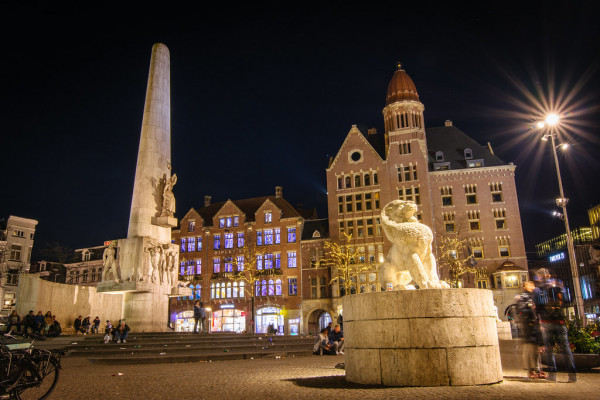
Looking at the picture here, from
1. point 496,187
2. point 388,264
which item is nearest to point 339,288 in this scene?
point 496,187

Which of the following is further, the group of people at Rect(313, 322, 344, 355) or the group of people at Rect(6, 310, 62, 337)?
the group of people at Rect(6, 310, 62, 337)

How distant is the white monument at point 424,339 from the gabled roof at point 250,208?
44.3 metres

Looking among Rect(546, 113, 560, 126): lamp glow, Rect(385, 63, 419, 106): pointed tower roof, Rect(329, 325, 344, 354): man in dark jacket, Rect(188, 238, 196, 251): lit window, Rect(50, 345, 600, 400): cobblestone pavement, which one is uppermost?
Rect(385, 63, 419, 106): pointed tower roof

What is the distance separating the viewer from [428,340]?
25.7 feet

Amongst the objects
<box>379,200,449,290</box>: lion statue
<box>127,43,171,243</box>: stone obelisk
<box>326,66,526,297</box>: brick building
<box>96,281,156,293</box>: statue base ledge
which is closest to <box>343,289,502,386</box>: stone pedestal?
<box>379,200,449,290</box>: lion statue

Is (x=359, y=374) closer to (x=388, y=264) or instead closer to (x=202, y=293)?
(x=388, y=264)

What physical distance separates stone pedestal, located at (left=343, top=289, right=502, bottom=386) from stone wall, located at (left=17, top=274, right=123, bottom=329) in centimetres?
1780

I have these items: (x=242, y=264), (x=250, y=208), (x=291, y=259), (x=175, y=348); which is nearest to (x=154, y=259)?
(x=175, y=348)

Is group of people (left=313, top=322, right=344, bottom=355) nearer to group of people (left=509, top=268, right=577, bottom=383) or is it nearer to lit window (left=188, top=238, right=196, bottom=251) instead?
group of people (left=509, top=268, right=577, bottom=383)

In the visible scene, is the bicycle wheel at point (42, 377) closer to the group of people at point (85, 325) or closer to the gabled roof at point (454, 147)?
the group of people at point (85, 325)

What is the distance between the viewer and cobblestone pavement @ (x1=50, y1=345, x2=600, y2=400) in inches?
280

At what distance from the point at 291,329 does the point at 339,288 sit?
6.69 metres

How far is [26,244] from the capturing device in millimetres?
63312

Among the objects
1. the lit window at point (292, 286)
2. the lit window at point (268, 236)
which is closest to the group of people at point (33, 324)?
the lit window at point (292, 286)
